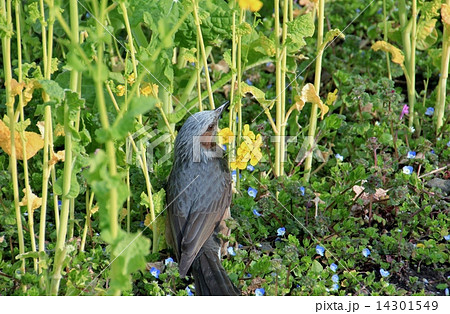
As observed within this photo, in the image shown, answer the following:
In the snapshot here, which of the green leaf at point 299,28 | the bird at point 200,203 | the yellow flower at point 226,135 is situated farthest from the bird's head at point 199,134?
the green leaf at point 299,28

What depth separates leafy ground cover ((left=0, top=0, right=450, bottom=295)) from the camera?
3.68m

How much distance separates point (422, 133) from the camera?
5367 mm

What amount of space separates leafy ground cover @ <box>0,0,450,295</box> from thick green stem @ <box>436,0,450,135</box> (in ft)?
0.04

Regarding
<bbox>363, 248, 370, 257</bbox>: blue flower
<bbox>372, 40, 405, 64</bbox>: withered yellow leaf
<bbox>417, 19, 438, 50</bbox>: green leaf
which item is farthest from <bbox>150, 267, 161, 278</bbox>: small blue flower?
<bbox>417, 19, 438, 50</bbox>: green leaf

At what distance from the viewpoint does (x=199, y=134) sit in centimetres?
455

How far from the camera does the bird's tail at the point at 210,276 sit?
12.3 feet

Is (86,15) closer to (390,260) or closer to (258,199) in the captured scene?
(258,199)

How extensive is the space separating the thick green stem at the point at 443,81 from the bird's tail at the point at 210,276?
2244 mm

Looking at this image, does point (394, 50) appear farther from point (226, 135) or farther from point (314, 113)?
point (226, 135)

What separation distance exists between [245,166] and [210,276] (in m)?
0.84

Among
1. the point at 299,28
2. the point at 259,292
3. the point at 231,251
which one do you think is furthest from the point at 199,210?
the point at 299,28

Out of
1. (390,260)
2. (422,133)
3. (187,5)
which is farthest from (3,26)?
(422,133)

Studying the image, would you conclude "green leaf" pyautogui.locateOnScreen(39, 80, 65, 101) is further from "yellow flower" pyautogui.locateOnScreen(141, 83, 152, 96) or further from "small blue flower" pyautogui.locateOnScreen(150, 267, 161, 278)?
"small blue flower" pyautogui.locateOnScreen(150, 267, 161, 278)

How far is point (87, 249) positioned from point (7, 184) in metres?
0.84
